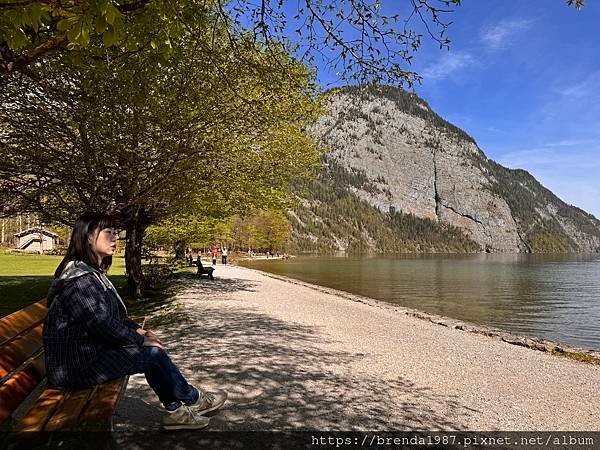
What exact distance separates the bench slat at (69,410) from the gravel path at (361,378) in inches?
52.1

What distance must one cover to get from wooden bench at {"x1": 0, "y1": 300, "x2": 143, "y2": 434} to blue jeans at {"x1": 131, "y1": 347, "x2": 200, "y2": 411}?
0.84 feet

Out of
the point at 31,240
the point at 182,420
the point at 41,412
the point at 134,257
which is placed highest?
the point at 31,240

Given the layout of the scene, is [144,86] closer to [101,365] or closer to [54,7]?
[54,7]

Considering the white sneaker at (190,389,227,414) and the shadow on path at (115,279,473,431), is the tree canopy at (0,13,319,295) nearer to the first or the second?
the shadow on path at (115,279,473,431)

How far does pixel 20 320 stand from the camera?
19.5 feet

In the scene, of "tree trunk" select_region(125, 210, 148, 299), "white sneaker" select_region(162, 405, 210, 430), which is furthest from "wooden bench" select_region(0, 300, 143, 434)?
"tree trunk" select_region(125, 210, 148, 299)

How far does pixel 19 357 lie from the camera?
4996mm

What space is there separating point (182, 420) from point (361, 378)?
3.71m

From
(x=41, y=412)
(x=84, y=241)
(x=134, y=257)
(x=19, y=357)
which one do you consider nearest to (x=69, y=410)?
(x=41, y=412)

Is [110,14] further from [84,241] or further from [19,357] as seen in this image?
[19,357]

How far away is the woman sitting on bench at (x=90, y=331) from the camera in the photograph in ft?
13.5

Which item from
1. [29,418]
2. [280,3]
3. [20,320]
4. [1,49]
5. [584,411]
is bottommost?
[584,411]

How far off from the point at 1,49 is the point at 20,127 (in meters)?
6.99

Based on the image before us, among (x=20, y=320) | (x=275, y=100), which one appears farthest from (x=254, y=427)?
(x=275, y=100)
